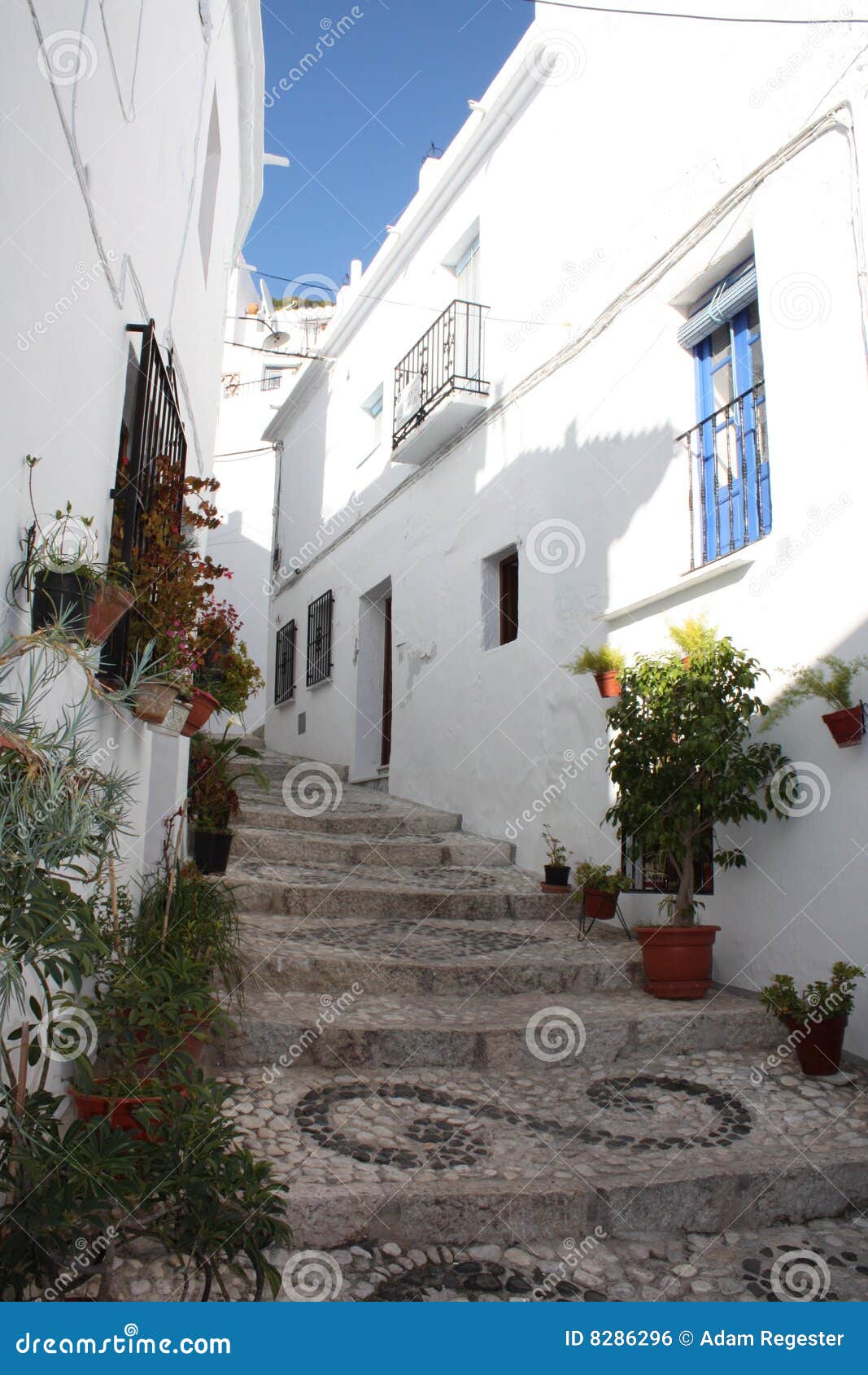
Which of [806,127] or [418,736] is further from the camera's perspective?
[418,736]

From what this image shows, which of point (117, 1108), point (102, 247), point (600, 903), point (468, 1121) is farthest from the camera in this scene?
point (600, 903)

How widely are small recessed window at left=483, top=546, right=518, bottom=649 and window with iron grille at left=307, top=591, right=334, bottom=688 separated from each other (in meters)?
3.81

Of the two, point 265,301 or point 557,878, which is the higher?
point 265,301

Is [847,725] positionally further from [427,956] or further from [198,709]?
[198,709]

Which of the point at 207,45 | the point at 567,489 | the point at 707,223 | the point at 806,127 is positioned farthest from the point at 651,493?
the point at 207,45

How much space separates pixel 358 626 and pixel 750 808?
6.72 m

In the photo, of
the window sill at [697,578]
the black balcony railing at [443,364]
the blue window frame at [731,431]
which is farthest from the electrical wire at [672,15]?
the window sill at [697,578]

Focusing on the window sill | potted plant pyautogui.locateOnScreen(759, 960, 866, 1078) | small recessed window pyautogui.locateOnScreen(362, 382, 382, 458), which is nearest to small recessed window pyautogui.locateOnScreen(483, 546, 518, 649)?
the window sill

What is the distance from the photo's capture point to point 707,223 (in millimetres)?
5480

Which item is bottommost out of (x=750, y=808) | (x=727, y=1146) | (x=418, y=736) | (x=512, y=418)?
(x=727, y=1146)

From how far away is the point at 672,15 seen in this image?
5.95 meters

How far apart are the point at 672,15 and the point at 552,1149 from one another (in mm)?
6379

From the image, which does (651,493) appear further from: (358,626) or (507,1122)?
(358,626)

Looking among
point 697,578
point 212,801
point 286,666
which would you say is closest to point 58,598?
point 697,578
